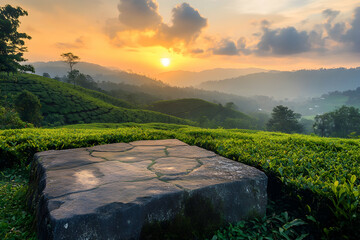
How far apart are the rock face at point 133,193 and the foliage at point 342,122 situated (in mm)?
59538

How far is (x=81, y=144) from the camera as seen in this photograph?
4.16m

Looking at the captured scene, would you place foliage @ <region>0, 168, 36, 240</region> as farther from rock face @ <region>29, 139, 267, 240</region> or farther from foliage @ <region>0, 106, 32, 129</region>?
foliage @ <region>0, 106, 32, 129</region>

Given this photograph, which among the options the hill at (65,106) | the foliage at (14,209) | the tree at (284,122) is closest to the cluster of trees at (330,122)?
the tree at (284,122)

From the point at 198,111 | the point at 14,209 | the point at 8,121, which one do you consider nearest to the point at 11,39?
the point at 8,121

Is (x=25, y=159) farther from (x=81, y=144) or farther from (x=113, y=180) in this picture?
(x=113, y=180)

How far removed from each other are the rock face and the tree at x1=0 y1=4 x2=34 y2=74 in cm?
1997

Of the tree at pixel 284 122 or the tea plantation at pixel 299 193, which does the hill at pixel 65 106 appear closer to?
the tea plantation at pixel 299 193

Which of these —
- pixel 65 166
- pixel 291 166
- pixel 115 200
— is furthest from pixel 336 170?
pixel 65 166

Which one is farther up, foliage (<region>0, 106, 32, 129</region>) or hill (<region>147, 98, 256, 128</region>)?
foliage (<region>0, 106, 32, 129</region>)

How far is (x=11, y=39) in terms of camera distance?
1944 cm

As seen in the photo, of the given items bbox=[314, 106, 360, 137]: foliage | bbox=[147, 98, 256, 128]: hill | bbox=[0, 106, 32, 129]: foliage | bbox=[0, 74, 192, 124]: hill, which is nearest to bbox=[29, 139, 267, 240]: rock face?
bbox=[0, 106, 32, 129]: foliage

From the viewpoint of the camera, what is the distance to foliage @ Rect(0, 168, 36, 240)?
2.00 metres

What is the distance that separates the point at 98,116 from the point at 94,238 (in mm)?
34016

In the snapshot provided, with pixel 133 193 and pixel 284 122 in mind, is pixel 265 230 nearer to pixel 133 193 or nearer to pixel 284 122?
pixel 133 193
